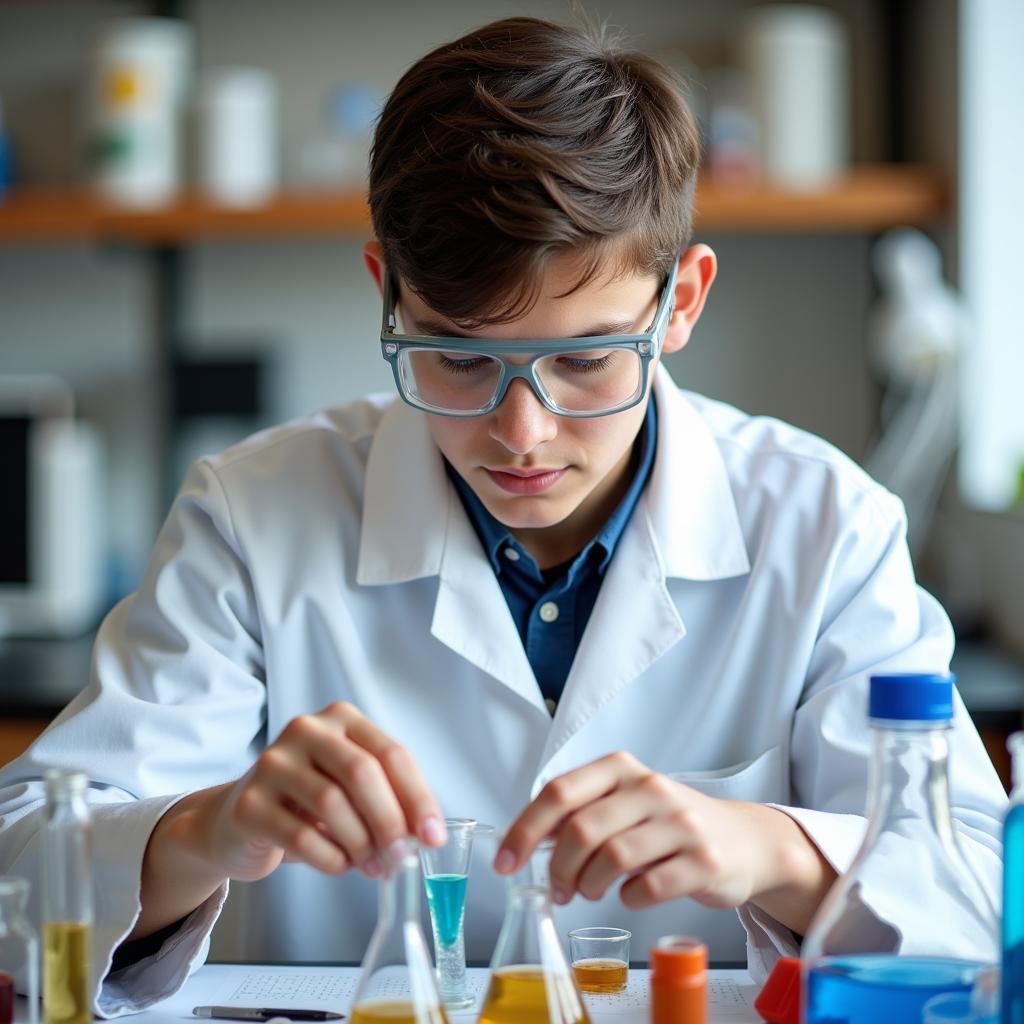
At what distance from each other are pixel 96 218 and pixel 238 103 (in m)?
0.39

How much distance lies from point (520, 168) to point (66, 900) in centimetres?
72

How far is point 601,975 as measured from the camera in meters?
1.15

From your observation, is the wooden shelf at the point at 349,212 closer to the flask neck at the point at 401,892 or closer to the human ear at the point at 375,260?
the human ear at the point at 375,260

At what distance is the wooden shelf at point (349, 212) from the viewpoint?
283cm

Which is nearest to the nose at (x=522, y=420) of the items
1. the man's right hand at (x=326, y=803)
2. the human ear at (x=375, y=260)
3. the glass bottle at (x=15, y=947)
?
the human ear at (x=375, y=260)

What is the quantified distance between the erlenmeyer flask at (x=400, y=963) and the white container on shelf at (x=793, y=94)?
227 cm

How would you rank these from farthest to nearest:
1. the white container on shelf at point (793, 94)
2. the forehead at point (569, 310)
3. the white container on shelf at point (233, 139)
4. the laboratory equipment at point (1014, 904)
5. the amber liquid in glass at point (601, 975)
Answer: the white container on shelf at point (233, 139) < the white container on shelf at point (793, 94) < the forehead at point (569, 310) < the amber liquid in glass at point (601, 975) < the laboratory equipment at point (1014, 904)

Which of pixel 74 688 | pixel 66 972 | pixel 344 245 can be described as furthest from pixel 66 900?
pixel 344 245

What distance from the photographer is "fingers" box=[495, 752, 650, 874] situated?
0.94 meters

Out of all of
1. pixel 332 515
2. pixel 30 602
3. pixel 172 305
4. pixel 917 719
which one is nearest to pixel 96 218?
pixel 172 305

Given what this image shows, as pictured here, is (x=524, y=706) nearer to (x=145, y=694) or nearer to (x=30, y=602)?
(x=145, y=694)

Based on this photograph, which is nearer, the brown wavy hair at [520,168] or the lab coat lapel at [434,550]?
the brown wavy hair at [520,168]

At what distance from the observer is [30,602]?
3037mm

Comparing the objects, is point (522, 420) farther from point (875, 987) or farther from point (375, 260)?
point (875, 987)
